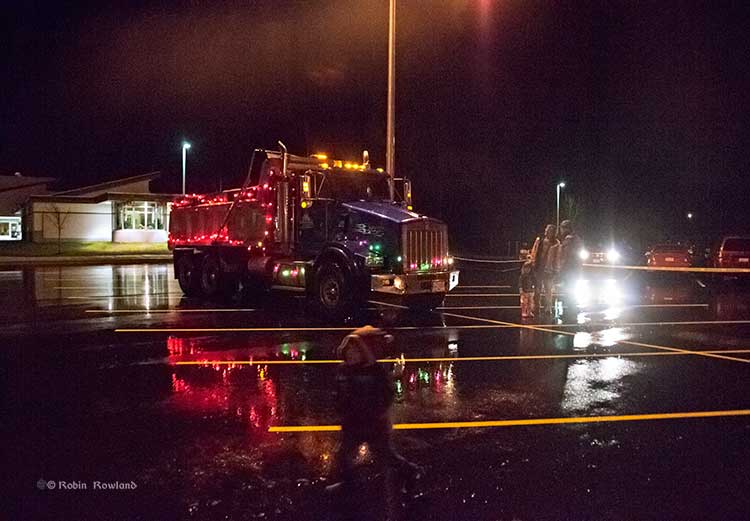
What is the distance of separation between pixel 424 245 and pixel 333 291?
2.08m

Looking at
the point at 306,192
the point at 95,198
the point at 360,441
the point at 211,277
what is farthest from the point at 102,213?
the point at 360,441

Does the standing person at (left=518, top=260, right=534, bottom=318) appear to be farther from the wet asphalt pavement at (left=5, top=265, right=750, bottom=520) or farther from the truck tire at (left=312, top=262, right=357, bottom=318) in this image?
the truck tire at (left=312, top=262, right=357, bottom=318)

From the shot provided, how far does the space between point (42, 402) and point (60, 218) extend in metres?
42.9

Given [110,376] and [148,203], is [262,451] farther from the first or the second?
[148,203]

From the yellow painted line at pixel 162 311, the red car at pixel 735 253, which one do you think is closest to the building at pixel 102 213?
the yellow painted line at pixel 162 311

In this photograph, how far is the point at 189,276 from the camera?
18.4 m

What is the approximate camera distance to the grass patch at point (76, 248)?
39.4 meters

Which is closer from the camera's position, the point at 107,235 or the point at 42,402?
the point at 42,402

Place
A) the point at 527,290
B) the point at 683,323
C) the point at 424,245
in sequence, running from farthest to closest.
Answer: the point at 527,290 < the point at 424,245 < the point at 683,323

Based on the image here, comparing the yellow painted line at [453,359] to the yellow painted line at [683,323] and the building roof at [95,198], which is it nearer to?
the yellow painted line at [683,323]

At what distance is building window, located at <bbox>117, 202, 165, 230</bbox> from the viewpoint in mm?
46000

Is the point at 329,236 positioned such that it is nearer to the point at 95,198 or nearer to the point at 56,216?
the point at 95,198

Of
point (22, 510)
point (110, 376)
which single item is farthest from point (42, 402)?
point (22, 510)

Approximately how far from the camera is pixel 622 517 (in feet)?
13.8
